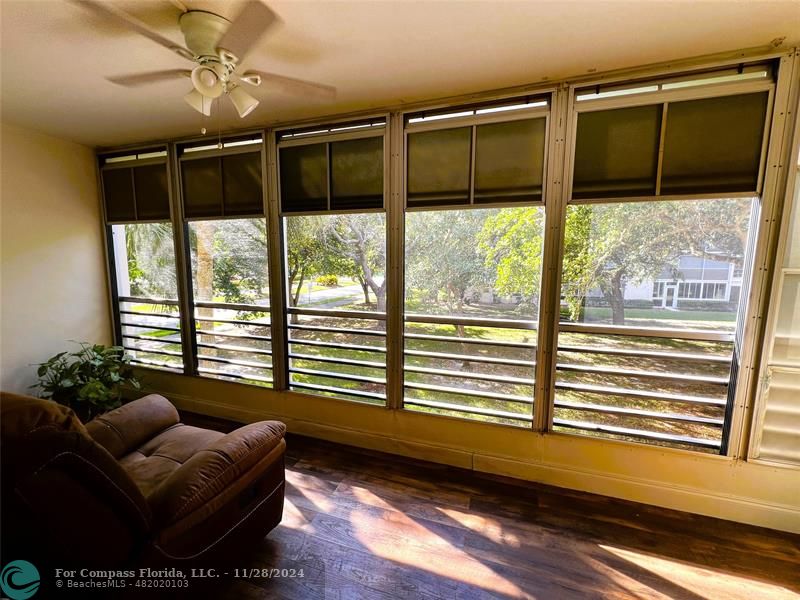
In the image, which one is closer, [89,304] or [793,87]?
[793,87]

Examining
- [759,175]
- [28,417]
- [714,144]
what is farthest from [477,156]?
[28,417]

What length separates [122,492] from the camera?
109cm

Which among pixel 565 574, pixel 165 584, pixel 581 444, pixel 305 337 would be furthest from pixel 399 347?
pixel 165 584

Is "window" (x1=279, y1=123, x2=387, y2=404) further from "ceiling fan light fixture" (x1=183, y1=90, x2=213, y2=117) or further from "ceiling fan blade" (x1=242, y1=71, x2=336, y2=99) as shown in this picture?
"ceiling fan light fixture" (x1=183, y1=90, x2=213, y2=117)

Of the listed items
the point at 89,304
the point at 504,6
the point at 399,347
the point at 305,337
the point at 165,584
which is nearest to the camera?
the point at 165,584

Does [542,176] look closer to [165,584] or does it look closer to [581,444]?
[581,444]

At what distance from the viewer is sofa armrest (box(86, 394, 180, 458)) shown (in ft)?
5.88

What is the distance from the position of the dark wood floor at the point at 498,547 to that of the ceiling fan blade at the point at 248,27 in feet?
8.03

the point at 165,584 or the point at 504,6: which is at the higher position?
the point at 504,6

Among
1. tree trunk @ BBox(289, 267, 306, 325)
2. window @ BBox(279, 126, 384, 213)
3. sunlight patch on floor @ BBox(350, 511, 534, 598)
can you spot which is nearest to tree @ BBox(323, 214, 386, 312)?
window @ BBox(279, 126, 384, 213)

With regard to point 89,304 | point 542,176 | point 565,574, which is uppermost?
point 542,176

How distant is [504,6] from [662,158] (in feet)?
4.04

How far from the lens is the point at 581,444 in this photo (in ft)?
7.22

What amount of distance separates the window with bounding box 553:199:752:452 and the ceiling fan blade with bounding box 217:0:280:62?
1.91m
